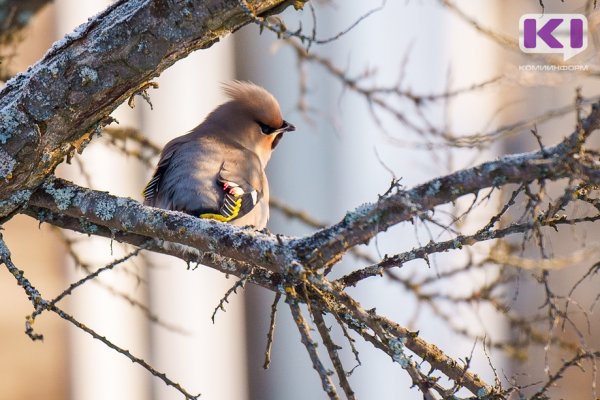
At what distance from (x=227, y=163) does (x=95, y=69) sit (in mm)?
1400

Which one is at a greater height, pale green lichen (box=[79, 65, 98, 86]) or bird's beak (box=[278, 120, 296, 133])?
bird's beak (box=[278, 120, 296, 133])

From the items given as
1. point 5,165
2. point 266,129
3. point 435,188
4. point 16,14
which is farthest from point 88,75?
point 266,129

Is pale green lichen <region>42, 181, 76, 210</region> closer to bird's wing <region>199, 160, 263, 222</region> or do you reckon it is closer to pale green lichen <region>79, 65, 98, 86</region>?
pale green lichen <region>79, 65, 98, 86</region>

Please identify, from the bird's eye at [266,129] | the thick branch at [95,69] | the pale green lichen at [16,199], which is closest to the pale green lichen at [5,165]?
the thick branch at [95,69]

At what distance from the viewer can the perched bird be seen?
366cm

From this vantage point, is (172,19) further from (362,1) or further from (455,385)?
(362,1)

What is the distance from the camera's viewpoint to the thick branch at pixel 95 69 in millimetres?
2590

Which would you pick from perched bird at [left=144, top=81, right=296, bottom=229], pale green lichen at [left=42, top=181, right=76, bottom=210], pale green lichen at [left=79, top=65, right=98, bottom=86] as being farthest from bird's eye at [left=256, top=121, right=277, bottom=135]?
pale green lichen at [left=79, top=65, right=98, bottom=86]

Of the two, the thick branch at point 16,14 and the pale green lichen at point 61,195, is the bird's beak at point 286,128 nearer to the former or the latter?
the thick branch at point 16,14

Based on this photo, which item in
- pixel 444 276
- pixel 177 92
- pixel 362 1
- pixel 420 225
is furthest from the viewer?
pixel 177 92

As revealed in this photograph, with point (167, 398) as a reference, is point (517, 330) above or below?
below

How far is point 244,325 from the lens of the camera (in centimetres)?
933

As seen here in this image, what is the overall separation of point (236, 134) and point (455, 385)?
2.33 meters

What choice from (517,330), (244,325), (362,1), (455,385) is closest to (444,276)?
(517,330)
